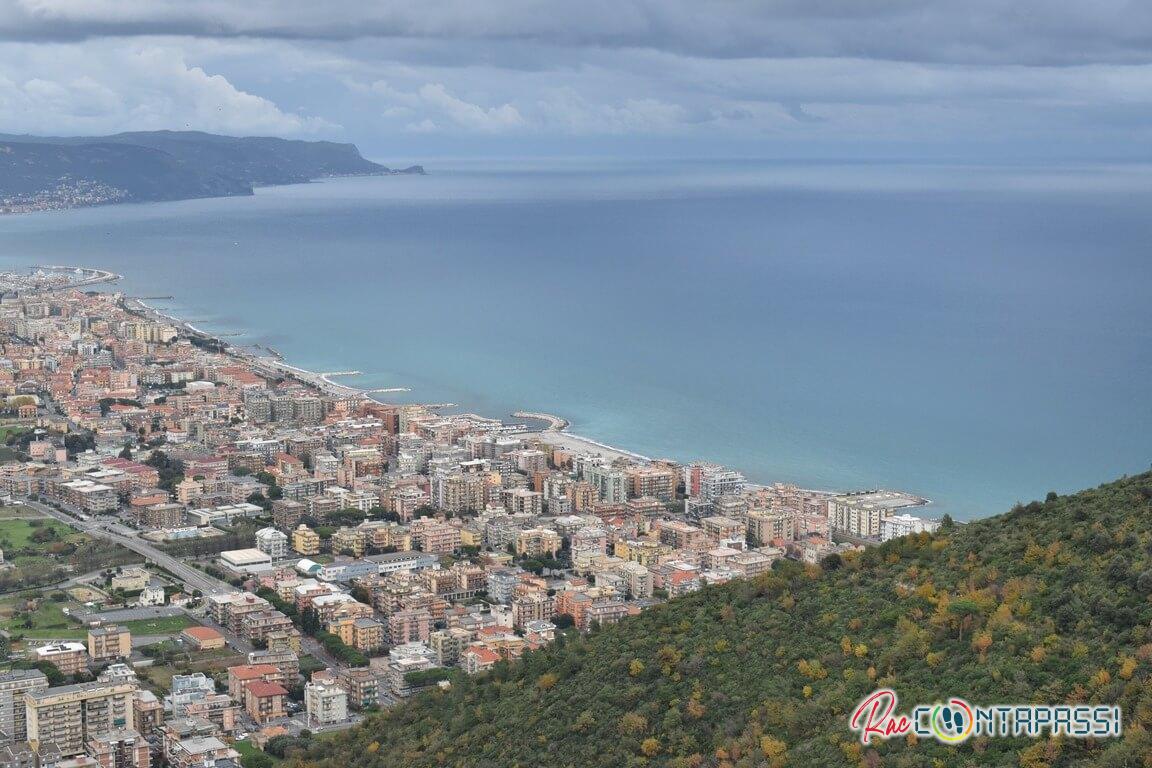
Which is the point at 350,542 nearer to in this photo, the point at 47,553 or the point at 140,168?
the point at 47,553

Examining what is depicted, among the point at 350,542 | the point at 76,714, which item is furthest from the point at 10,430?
the point at 76,714

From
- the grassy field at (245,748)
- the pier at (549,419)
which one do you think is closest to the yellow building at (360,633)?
the grassy field at (245,748)

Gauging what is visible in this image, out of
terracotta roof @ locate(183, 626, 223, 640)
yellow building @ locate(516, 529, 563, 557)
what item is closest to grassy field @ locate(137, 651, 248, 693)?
terracotta roof @ locate(183, 626, 223, 640)

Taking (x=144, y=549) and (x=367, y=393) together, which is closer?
(x=144, y=549)

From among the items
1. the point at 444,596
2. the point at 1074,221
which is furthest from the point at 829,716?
the point at 1074,221

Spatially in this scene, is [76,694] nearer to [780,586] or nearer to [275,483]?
[780,586]

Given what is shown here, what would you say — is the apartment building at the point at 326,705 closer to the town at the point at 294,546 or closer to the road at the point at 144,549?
the town at the point at 294,546

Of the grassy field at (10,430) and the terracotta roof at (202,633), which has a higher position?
the terracotta roof at (202,633)
